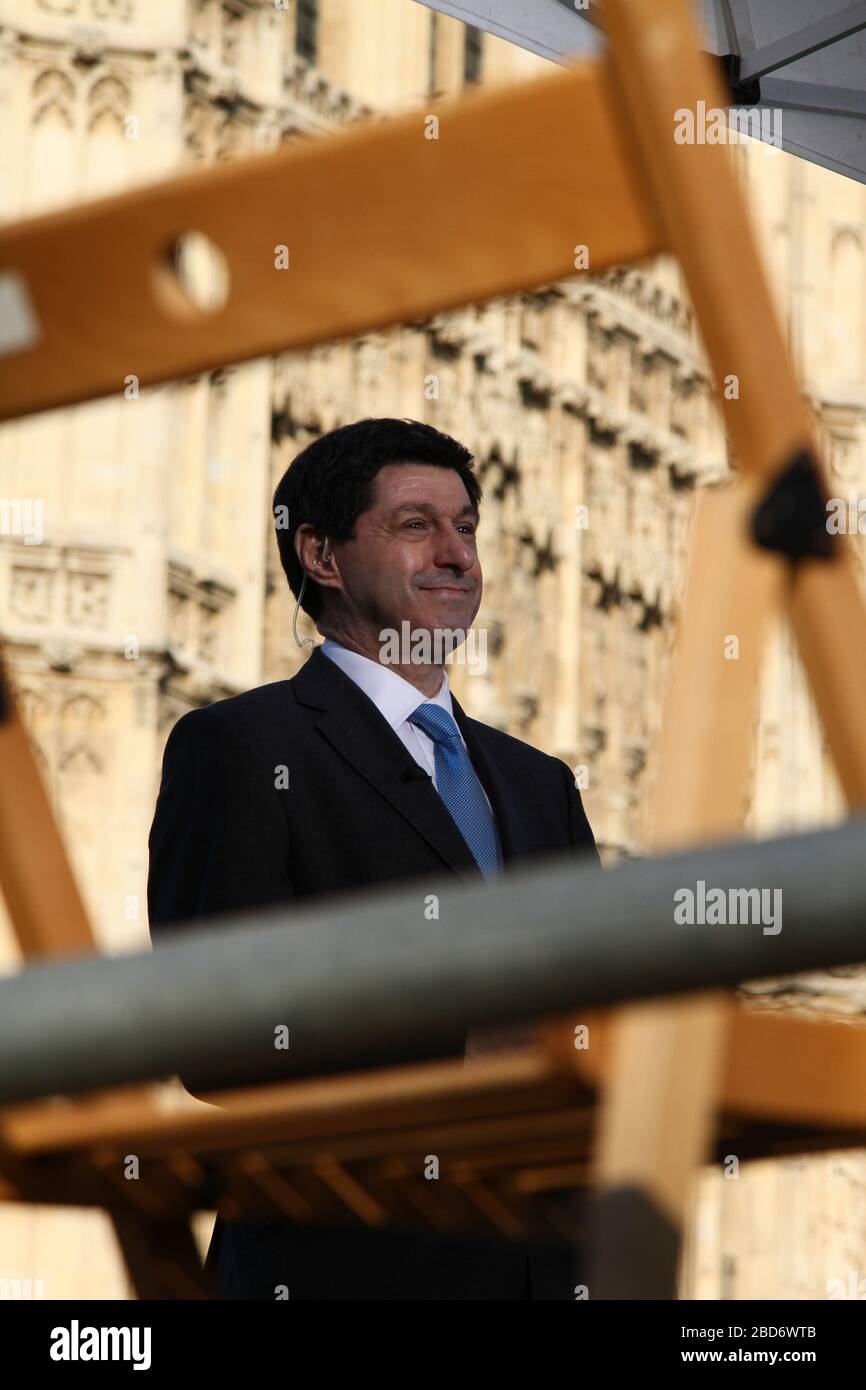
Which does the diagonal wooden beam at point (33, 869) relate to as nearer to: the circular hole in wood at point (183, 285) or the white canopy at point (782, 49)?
the circular hole in wood at point (183, 285)

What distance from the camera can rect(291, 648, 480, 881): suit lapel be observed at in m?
2.03

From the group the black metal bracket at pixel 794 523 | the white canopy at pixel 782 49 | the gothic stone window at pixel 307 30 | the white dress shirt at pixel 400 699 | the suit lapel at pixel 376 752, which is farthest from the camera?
the gothic stone window at pixel 307 30

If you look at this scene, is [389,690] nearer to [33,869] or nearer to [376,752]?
[376,752]

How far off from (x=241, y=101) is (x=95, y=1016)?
11316 millimetres

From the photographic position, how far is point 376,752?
2.10 m

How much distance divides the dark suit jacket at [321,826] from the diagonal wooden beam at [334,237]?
599mm

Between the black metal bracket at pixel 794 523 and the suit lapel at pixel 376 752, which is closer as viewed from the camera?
the black metal bracket at pixel 794 523

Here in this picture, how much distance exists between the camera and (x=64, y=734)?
34.9ft

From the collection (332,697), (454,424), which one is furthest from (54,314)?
(454,424)

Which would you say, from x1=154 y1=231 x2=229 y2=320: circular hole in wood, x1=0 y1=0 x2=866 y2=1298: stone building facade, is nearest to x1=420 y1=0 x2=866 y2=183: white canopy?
x1=154 y1=231 x2=229 y2=320: circular hole in wood

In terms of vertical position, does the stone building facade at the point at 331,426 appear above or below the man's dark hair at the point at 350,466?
above

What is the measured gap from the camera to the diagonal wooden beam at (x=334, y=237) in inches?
48.7

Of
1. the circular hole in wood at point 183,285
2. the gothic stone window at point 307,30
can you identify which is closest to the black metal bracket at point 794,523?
the circular hole in wood at point 183,285

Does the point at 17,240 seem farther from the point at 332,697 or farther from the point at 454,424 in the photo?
the point at 454,424
